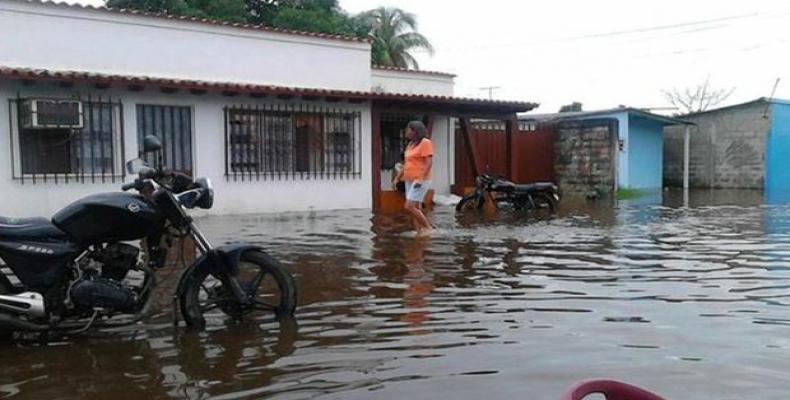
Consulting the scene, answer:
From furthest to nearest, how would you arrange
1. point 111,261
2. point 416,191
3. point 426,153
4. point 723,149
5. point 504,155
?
point 723,149, point 504,155, point 416,191, point 426,153, point 111,261

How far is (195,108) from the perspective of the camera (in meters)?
13.4

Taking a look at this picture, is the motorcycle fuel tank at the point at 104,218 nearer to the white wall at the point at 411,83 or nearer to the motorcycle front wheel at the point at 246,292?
the motorcycle front wheel at the point at 246,292

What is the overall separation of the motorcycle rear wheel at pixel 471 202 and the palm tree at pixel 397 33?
18406mm

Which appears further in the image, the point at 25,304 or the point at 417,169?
the point at 417,169

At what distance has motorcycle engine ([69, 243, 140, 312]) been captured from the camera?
4320 millimetres

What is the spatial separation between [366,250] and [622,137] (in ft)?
50.0

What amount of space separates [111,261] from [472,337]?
2.16 m

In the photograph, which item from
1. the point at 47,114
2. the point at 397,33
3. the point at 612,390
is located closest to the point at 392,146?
the point at 47,114

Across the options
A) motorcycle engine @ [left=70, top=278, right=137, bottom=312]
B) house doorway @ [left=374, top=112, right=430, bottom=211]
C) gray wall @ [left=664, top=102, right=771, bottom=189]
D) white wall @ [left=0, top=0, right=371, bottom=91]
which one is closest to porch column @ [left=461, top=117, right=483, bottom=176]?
house doorway @ [left=374, top=112, right=430, bottom=211]

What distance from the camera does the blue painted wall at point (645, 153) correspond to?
23.1 meters

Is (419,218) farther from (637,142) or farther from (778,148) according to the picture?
(778,148)

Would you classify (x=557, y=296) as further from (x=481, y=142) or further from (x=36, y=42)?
(x=481, y=142)

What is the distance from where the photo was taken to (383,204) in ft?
53.1

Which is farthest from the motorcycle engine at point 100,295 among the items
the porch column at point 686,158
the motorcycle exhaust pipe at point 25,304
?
the porch column at point 686,158
